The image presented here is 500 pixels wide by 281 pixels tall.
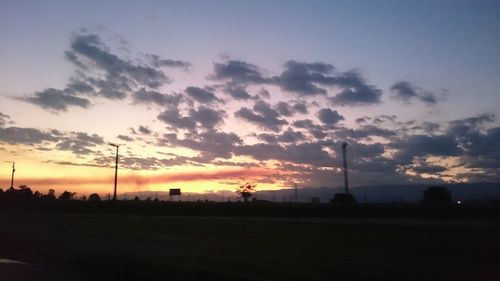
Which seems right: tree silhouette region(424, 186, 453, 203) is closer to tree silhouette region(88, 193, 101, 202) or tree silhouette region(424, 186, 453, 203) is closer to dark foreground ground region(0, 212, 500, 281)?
tree silhouette region(88, 193, 101, 202)

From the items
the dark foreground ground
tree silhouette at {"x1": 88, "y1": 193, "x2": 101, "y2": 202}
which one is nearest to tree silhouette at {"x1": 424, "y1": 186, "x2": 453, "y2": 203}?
tree silhouette at {"x1": 88, "y1": 193, "x2": 101, "y2": 202}

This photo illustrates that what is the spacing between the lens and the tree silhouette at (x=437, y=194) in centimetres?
9601

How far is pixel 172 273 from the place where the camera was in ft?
48.8

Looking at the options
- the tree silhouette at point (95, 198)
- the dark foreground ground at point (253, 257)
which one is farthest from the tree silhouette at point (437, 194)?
the dark foreground ground at point (253, 257)

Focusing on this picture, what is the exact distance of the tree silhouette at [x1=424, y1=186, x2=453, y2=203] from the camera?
9601 centimetres

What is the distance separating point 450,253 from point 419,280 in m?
7.17

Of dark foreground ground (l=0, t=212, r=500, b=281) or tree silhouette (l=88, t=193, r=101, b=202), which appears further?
tree silhouette (l=88, t=193, r=101, b=202)

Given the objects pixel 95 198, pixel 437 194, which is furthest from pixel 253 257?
pixel 95 198

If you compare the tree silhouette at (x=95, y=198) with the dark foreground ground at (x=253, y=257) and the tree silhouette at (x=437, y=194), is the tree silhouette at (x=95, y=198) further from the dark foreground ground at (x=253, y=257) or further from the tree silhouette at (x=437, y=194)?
the dark foreground ground at (x=253, y=257)

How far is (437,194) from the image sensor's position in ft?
321

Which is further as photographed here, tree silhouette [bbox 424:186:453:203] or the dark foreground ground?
tree silhouette [bbox 424:186:453:203]

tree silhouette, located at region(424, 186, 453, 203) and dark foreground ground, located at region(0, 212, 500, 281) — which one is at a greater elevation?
tree silhouette, located at region(424, 186, 453, 203)

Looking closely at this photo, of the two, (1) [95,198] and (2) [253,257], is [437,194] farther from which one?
(2) [253,257]

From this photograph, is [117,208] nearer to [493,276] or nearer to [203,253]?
[203,253]
